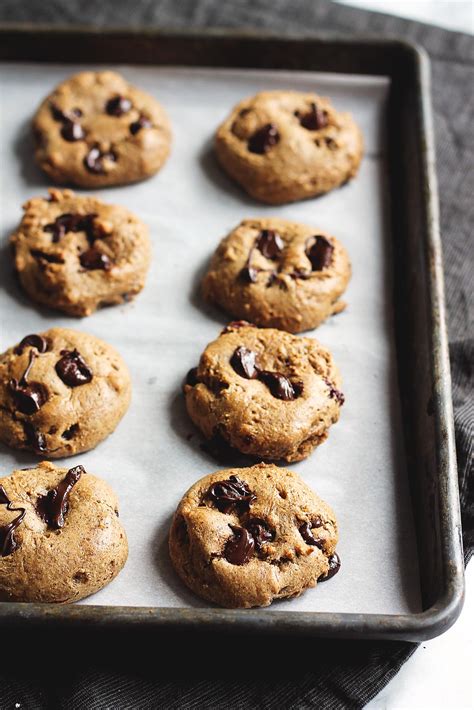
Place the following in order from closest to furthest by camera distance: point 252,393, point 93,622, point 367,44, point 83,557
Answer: point 93,622
point 83,557
point 252,393
point 367,44

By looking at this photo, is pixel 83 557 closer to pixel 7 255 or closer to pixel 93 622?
pixel 93 622

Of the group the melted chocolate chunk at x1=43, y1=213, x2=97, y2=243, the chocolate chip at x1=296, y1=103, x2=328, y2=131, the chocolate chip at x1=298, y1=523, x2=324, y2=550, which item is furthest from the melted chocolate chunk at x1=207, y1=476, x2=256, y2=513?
the chocolate chip at x1=296, y1=103, x2=328, y2=131

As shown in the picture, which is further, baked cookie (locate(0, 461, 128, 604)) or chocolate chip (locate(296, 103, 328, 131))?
chocolate chip (locate(296, 103, 328, 131))

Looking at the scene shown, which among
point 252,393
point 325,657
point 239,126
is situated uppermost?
point 239,126

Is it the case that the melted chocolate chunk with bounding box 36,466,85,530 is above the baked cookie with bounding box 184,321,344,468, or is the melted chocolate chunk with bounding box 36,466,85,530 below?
below

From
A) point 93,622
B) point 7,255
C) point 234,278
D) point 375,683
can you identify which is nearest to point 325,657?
point 375,683

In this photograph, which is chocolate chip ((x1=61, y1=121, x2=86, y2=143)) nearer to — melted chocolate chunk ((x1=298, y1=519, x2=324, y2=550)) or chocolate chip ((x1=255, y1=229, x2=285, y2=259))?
chocolate chip ((x1=255, y1=229, x2=285, y2=259))

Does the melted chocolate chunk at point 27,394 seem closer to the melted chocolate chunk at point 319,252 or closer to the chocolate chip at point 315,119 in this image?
the melted chocolate chunk at point 319,252
